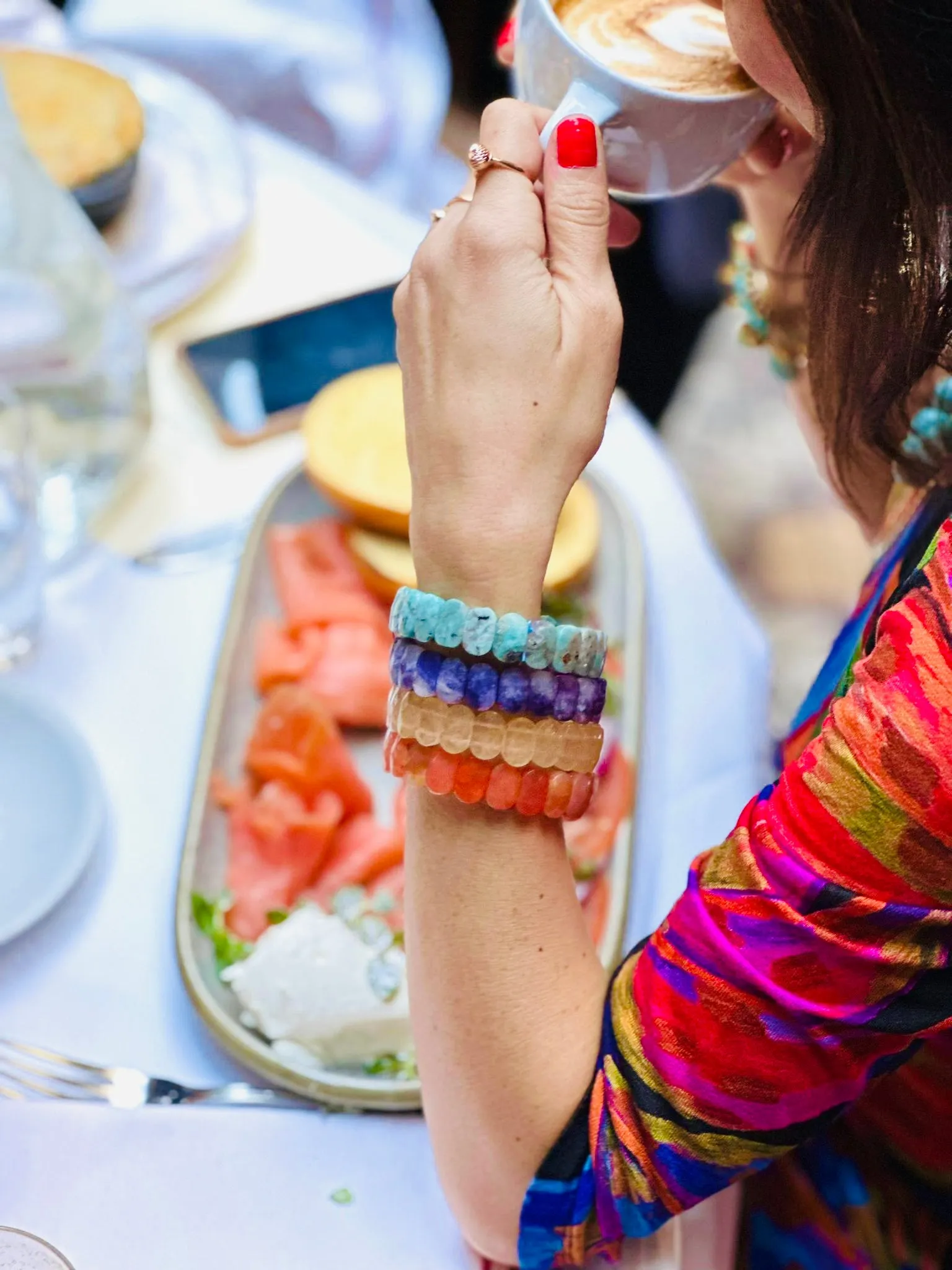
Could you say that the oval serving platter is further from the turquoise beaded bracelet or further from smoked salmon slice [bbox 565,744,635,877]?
the turquoise beaded bracelet

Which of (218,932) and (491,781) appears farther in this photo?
(218,932)

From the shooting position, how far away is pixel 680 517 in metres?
1.09

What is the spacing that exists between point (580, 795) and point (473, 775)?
62mm

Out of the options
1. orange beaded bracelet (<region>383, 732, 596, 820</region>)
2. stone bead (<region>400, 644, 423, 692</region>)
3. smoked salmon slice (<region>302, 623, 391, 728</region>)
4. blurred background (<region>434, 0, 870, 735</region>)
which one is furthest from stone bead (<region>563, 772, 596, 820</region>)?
blurred background (<region>434, 0, 870, 735</region>)

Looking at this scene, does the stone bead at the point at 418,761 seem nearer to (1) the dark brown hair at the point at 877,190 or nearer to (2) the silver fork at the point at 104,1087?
(2) the silver fork at the point at 104,1087

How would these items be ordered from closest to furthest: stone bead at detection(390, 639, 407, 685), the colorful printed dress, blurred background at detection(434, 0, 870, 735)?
the colorful printed dress < stone bead at detection(390, 639, 407, 685) < blurred background at detection(434, 0, 870, 735)

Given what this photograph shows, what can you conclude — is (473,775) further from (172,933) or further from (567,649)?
(172,933)

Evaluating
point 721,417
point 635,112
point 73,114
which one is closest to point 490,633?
point 635,112

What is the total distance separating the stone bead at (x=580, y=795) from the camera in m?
0.61

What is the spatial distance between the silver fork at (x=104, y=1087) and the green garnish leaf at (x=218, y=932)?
3.0 inches

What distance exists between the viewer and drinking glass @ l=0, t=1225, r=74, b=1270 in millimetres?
539

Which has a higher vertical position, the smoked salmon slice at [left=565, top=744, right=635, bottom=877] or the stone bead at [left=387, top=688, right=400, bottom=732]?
the stone bead at [left=387, top=688, right=400, bottom=732]

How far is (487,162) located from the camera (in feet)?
2.01

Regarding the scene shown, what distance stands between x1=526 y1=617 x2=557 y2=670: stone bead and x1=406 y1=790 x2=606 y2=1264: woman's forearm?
9 cm
